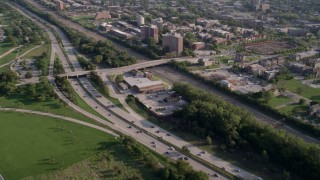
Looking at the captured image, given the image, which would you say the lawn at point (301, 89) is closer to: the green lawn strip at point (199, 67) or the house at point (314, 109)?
the house at point (314, 109)

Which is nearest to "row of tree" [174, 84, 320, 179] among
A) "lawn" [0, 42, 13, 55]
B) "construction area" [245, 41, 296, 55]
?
"construction area" [245, 41, 296, 55]

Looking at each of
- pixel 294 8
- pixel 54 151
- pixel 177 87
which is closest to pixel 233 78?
pixel 177 87

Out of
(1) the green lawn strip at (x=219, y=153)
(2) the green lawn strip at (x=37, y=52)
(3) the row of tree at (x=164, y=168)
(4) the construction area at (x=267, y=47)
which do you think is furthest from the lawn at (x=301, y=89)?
(2) the green lawn strip at (x=37, y=52)

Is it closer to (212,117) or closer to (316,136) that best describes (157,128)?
(212,117)

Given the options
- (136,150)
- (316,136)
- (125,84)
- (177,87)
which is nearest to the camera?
(136,150)

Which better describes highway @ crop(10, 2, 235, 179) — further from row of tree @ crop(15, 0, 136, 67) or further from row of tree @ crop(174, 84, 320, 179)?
row of tree @ crop(15, 0, 136, 67)

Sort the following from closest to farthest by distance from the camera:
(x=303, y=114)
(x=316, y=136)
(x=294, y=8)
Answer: (x=316, y=136)
(x=303, y=114)
(x=294, y=8)

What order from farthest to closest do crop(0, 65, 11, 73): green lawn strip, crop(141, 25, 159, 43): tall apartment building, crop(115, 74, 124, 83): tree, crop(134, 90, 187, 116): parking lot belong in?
crop(141, 25, 159, 43): tall apartment building < crop(0, 65, 11, 73): green lawn strip < crop(115, 74, 124, 83): tree < crop(134, 90, 187, 116): parking lot
